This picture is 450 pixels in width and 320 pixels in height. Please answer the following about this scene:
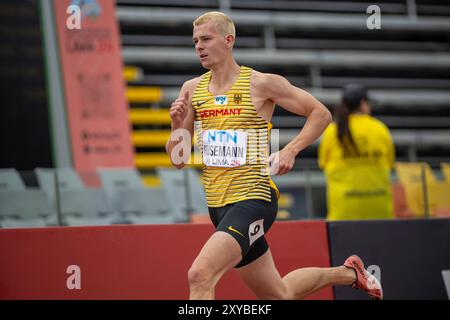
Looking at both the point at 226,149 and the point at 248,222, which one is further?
the point at 226,149

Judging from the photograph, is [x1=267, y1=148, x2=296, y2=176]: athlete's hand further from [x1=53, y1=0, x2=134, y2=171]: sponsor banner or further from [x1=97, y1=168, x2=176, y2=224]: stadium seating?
[x1=53, y1=0, x2=134, y2=171]: sponsor banner

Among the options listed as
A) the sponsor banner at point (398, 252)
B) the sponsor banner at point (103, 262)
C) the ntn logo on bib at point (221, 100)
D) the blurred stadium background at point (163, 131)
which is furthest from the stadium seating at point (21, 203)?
the ntn logo on bib at point (221, 100)

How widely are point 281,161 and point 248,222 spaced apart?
0.35 m

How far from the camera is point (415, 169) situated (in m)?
9.98

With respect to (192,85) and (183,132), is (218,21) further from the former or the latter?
(183,132)

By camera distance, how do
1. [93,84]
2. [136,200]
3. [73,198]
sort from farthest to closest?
[93,84]
[136,200]
[73,198]

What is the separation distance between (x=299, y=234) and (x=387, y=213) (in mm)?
1325

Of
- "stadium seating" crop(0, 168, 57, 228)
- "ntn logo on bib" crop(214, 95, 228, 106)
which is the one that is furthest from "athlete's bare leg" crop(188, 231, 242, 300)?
"stadium seating" crop(0, 168, 57, 228)

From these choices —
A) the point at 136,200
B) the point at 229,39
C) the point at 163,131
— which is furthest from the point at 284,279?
the point at 163,131

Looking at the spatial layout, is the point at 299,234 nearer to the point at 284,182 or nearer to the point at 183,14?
the point at 284,182

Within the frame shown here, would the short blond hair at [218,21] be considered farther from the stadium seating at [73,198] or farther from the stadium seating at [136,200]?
the stadium seating at [136,200]

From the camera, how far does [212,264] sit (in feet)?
15.2
